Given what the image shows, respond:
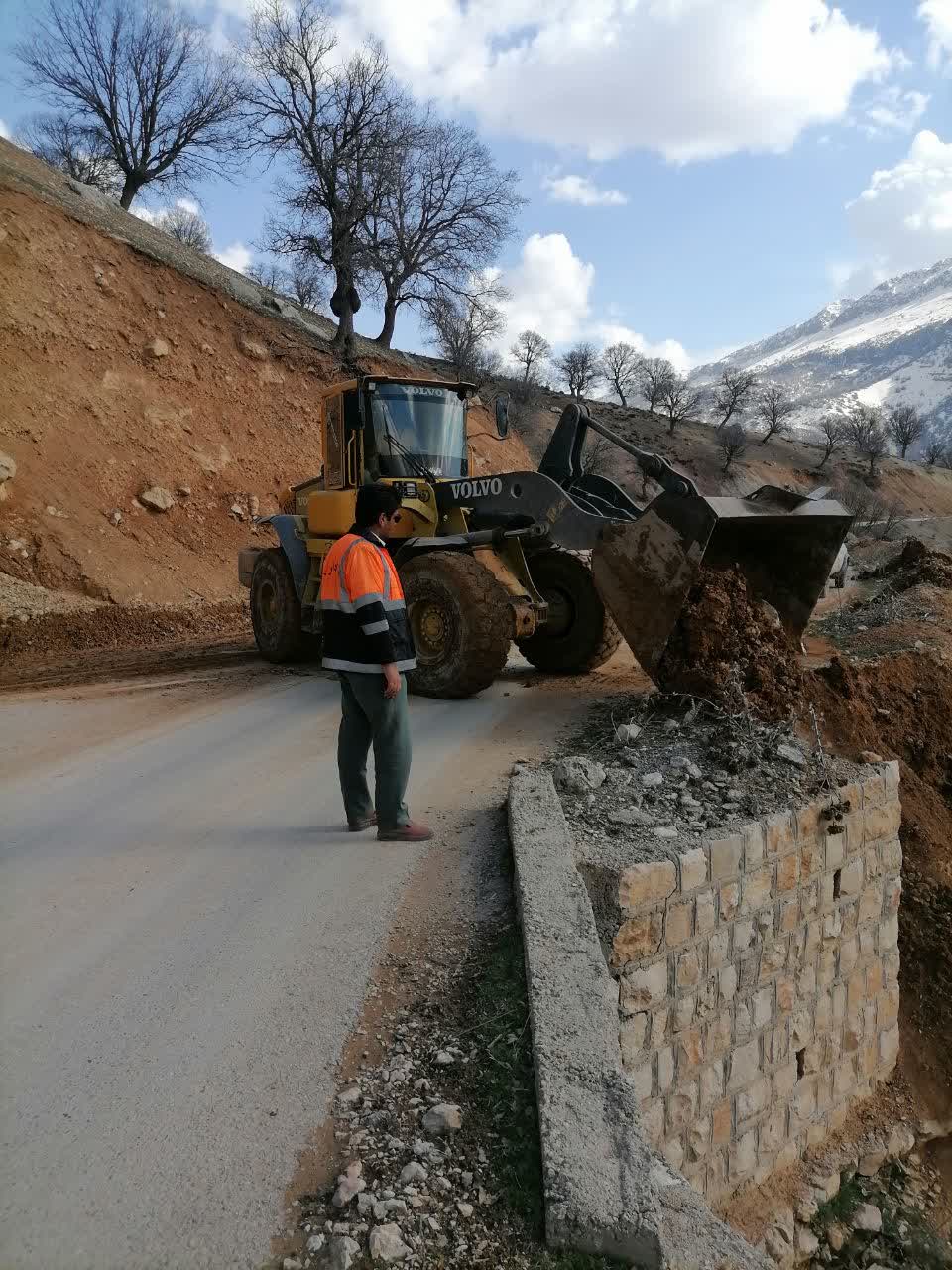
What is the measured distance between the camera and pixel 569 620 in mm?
9570

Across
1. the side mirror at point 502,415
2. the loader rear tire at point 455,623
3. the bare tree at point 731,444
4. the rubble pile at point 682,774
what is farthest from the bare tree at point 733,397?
the rubble pile at point 682,774

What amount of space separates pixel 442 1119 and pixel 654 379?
76172 mm

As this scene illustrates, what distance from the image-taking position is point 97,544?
49.5 feet

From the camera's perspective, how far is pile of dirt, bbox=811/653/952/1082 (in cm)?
741

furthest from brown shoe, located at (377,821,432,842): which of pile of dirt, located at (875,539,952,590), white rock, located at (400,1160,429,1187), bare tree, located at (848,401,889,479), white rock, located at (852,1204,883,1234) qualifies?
bare tree, located at (848,401,889,479)

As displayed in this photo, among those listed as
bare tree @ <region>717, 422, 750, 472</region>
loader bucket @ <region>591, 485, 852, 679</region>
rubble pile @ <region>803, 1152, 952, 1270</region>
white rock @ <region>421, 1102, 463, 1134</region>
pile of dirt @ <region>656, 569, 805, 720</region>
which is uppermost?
bare tree @ <region>717, 422, 750, 472</region>

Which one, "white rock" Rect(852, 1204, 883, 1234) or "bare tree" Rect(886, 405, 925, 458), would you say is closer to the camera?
"white rock" Rect(852, 1204, 883, 1234)

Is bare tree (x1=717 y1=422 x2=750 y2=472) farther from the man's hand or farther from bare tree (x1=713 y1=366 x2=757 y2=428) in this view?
the man's hand

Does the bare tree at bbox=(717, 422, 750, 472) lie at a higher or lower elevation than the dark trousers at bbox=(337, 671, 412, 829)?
higher

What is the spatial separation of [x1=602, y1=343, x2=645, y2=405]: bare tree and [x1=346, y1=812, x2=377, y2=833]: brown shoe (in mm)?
74773

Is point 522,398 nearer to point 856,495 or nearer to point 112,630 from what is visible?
point 856,495

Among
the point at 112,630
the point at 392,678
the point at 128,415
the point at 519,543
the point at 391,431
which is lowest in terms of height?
the point at 112,630

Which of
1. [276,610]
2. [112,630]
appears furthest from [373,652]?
[112,630]

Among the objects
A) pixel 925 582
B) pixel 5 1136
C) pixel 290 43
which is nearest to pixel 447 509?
pixel 5 1136
